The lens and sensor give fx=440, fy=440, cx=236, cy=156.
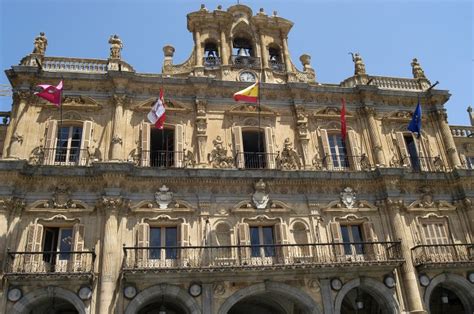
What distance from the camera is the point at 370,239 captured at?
65.9 feet

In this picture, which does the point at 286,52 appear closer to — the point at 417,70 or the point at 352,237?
the point at 417,70

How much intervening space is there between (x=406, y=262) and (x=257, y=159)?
8193mm

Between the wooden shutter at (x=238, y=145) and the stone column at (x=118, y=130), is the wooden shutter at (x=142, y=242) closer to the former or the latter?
the stone column at (x=118, y=130)

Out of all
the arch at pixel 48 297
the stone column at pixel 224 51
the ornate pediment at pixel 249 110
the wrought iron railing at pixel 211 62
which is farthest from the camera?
the stone column at pixel 224 51

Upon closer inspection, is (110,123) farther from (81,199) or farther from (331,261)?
(331,261)

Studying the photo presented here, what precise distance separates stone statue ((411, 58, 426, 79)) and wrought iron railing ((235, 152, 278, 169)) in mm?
10883

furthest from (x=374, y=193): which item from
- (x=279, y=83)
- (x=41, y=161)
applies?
(x=41, y=161)

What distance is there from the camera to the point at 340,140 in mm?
23031

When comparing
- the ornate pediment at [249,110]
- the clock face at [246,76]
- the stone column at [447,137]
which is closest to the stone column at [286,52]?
the clock face at [246,76]

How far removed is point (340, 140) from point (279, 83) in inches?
173

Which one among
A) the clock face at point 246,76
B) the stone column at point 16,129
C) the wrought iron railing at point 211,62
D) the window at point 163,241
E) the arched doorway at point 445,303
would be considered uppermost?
the wrought iron railing at point 211,62

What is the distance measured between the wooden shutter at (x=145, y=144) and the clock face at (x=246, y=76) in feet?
18.7

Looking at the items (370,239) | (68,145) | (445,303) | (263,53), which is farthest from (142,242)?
(445,303)

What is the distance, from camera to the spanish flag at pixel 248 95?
20.4 meters
